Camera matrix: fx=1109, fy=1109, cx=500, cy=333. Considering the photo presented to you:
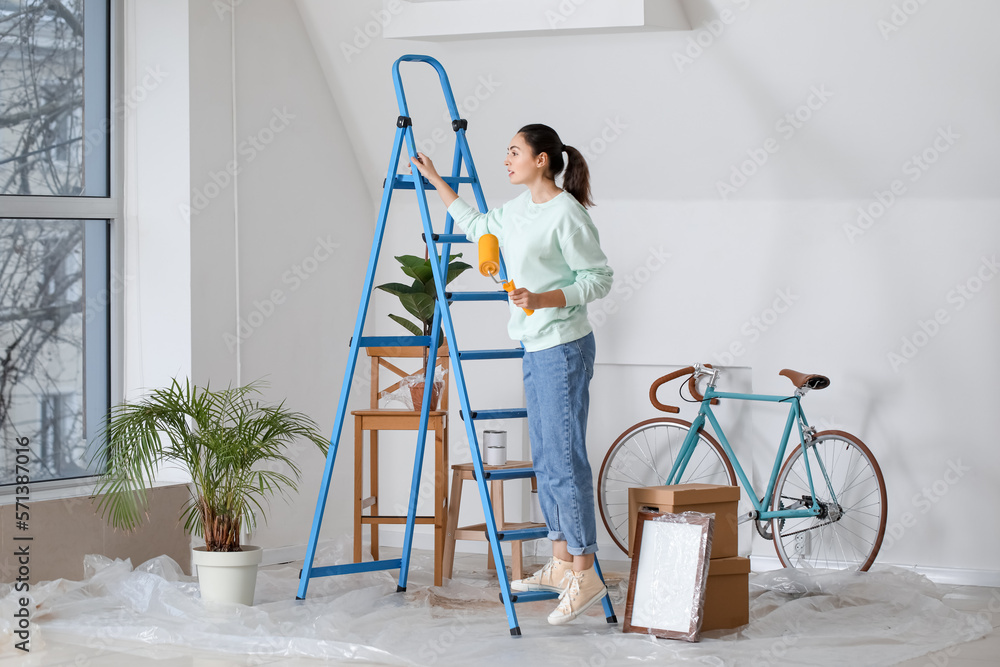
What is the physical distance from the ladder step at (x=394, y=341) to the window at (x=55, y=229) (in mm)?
1157

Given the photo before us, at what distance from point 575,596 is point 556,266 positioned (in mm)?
977

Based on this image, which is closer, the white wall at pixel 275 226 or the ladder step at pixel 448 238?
the ladder step at pixel 448 238

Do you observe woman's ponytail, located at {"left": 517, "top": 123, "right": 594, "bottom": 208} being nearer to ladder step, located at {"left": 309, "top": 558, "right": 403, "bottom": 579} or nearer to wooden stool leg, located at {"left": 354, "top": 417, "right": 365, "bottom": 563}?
wooden stool leg, located at {"left": 354, "top": 417, "right": 365, "bottom": 563}

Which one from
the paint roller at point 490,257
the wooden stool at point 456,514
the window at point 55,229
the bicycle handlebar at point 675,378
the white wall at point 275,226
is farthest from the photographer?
the bicycle handlebar at point 675,378

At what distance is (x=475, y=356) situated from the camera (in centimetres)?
348

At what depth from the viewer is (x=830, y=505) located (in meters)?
4.21

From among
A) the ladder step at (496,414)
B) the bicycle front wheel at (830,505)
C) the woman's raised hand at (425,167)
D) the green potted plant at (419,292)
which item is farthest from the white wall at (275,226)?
the bicycle front wheel at (830,505)

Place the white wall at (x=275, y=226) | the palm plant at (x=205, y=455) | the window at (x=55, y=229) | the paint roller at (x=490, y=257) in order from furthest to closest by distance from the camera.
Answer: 1. the white wall at (x=275, y=226)
2. the window at (x=55, y=229)
3. the palm plant at (x=205, y=455)
4. the paint roller at (x=490, y=257)

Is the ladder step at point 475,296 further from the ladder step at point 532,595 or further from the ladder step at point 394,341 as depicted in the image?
the ladder step at point 532,595

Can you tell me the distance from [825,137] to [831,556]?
163 centimetres

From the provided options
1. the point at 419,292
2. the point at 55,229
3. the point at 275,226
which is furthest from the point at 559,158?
the point at 55,229

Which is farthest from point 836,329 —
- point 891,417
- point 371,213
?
→ point 371,213

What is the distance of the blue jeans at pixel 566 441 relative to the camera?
324 centimetres

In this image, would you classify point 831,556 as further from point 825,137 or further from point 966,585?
point 825,137
